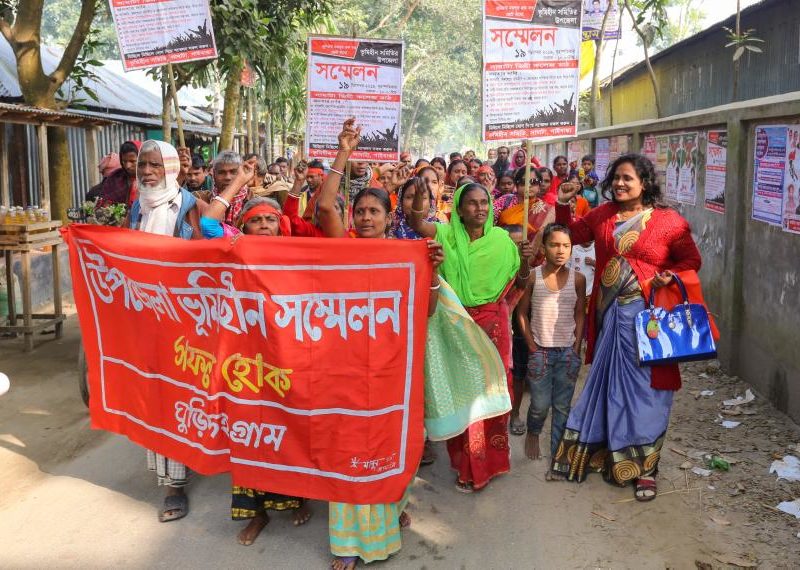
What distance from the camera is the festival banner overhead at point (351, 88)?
583 centimetres

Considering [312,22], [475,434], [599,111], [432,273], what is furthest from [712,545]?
[599,111]

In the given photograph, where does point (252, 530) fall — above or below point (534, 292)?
below

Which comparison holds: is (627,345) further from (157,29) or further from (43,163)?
(43,163)

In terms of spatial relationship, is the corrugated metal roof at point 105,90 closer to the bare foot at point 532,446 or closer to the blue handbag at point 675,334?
the bare foot at point 532,446

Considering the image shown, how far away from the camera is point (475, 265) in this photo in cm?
427

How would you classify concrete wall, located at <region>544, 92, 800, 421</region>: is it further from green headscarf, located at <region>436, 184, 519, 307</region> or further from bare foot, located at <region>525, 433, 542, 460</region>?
green headscarf, located at <region>436, 184, 519, 307</region>

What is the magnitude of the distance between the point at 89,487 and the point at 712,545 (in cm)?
328

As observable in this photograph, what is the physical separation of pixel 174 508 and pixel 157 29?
12.5ft

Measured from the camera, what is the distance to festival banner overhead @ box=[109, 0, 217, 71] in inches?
238

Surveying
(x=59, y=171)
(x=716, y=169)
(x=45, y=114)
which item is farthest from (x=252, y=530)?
(x=59, y=171)

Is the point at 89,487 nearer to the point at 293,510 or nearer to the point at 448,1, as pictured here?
the point at 293,510

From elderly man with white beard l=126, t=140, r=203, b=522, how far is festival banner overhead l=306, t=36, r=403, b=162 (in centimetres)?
168

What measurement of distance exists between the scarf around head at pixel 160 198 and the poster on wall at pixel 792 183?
393 cm

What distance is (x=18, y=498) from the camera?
4.24 m
